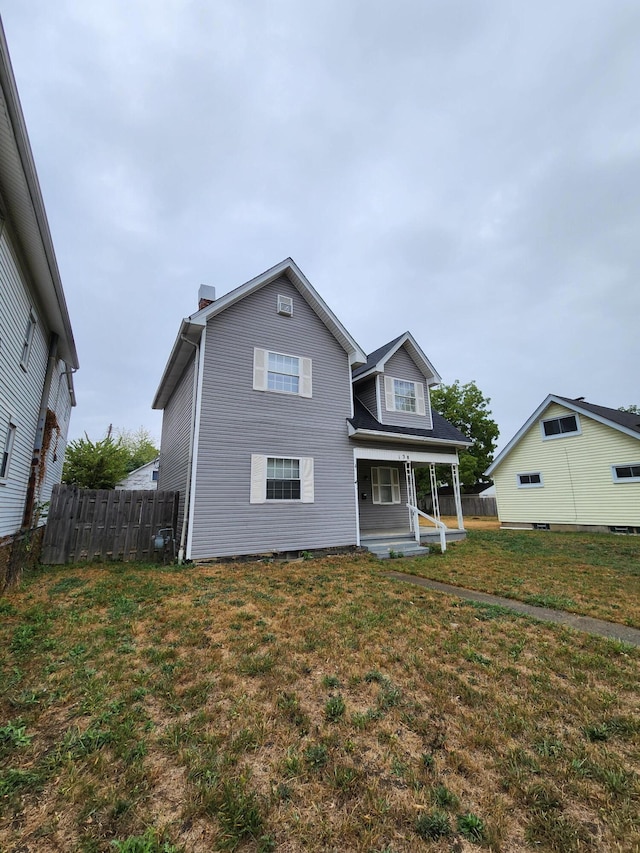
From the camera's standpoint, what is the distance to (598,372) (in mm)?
41031

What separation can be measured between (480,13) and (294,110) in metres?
6.97

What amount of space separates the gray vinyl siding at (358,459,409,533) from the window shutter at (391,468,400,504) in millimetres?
150

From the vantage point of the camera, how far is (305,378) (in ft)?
35.5

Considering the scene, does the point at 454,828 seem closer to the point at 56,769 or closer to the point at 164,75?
the point at 56,769

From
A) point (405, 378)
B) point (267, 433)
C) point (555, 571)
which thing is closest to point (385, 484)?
point (405, 378)

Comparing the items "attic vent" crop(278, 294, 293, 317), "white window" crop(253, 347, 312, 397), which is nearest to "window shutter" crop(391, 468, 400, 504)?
"white window" crop(253, 347, 312, 397)

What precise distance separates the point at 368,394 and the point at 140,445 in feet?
131

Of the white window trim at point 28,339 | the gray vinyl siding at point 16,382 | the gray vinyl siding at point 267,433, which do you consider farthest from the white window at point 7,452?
the gray vinyl siding at point 267,433

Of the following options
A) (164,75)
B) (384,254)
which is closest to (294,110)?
(164,75)

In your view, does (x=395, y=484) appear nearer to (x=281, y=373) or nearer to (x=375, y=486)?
(x=375, y=486)

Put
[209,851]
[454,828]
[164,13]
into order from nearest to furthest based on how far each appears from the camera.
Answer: [209,851], [454,828], [164,13]

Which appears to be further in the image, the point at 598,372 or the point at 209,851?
the point at 598,372

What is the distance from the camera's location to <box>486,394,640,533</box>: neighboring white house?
14812mm

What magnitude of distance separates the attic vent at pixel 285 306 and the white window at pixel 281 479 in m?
4.47
